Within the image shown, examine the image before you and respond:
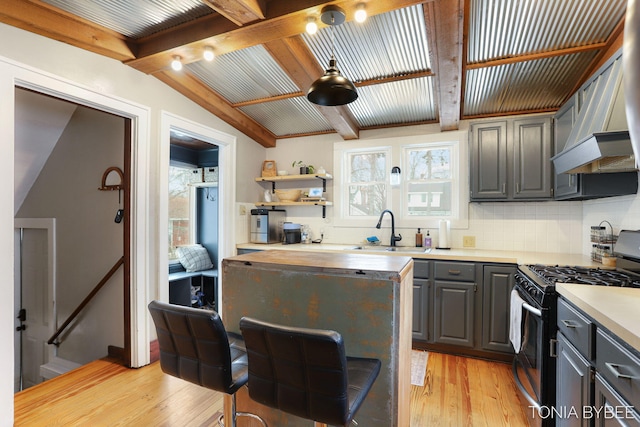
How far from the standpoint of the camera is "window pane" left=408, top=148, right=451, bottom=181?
3.58 m

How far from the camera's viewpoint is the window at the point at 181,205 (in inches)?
182

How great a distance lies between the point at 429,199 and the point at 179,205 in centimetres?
357

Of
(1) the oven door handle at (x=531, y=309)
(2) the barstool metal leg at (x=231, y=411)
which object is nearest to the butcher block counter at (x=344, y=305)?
(2) the barstool metal leg at (x=231, y=411)

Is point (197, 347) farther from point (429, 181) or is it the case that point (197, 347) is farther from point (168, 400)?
point (429, 181)

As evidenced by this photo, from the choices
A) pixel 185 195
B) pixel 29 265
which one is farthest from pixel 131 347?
pixel 185 195

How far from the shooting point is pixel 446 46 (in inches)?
83.4

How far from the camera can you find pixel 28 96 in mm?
2684

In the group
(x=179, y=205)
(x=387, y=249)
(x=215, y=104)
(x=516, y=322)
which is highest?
(x=215, y=104)

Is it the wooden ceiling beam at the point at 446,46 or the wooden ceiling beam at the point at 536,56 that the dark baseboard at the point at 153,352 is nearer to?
the wooden ceiling beam at the point at 446,46

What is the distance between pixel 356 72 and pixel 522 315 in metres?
2.29

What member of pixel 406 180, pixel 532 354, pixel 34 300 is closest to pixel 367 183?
pixel 406 180

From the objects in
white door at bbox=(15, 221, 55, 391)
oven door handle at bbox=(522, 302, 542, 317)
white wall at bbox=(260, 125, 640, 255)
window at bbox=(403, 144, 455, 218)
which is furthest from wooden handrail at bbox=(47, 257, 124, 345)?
oven door handle at bbox=(522, 302, 542, 317)

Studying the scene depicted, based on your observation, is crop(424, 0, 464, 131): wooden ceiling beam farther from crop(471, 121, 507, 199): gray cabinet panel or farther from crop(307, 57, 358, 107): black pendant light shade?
crop(307, 57, 358, 107): black pendant light shade

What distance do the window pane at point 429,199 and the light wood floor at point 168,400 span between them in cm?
165
